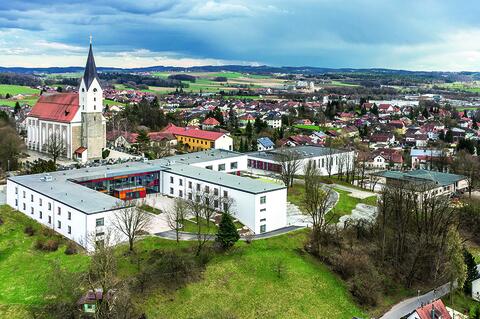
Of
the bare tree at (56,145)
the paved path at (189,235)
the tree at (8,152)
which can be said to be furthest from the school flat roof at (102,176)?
the bare tree at (56,145)

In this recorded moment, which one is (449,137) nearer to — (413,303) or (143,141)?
(143,141)

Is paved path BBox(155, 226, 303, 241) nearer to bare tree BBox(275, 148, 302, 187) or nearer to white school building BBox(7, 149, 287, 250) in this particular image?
white school building BBox(7, 149, 287, 250)

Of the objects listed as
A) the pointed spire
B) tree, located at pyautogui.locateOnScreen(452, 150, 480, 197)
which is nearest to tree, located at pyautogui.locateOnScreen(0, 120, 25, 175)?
the pointed spire

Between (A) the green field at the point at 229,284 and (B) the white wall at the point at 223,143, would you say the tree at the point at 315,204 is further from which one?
(B) the white wall at the point at 223,143

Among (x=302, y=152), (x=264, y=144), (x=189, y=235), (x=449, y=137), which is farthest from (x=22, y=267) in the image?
(x=449, y=137)

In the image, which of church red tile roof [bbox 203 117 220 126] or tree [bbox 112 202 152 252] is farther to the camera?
church red tile roof [bbox 203 117 220 126]
